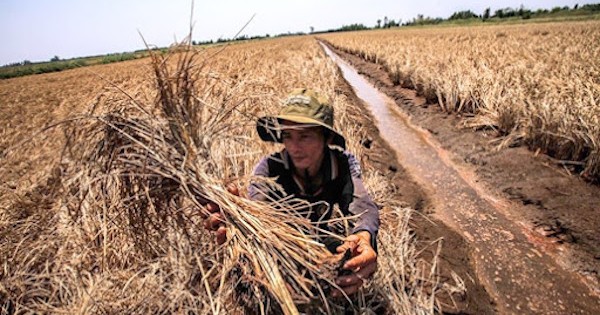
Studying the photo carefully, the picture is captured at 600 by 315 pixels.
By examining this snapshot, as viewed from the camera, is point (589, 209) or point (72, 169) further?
point (589, 209)

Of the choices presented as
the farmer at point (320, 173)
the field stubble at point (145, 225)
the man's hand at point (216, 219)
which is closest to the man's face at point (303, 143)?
the farmer at point (320, 173)

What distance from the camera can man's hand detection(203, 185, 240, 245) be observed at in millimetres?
1232

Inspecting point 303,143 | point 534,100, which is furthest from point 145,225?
point 534,100

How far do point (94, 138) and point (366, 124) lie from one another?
4.59 metres

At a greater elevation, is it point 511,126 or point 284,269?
point 284,269

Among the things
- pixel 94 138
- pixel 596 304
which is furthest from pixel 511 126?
pixel 94 138

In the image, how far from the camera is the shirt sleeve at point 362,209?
1.49 metres

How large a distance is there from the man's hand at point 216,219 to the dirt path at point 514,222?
1525 mm

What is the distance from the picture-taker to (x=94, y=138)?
133cm

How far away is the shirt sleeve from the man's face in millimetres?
237

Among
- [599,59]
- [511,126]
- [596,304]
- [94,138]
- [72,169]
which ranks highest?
[94,138]

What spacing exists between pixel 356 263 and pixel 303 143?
0.61m

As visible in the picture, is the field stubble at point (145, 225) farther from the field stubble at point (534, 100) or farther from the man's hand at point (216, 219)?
the field stubble at point (534, 100)

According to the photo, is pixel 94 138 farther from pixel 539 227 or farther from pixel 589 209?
pixel 589 209
